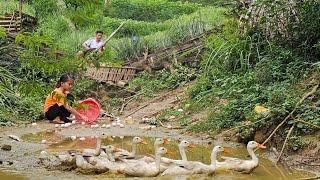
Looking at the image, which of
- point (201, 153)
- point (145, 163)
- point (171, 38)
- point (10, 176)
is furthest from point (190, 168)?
point (171, 38)

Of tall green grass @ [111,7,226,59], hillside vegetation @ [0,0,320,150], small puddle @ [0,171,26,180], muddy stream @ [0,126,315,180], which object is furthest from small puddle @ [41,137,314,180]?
tall green grass @ [111,7,226,59]

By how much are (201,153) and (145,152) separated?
95 centimetres

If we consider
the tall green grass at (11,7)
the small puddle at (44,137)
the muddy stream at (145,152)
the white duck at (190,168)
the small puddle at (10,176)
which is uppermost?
the tall green grass at (11,7)

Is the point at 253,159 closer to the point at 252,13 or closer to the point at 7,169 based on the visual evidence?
the point at 7,169

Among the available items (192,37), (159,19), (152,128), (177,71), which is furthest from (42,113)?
(159,19)

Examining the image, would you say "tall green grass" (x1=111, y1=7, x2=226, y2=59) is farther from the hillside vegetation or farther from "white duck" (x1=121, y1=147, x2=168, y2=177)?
"white duck" (x1=121, y1=147, x2=168, y2=177)

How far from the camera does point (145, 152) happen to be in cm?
1168

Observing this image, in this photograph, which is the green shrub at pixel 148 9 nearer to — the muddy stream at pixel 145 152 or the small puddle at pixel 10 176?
the muddy stream at pixel 145 152

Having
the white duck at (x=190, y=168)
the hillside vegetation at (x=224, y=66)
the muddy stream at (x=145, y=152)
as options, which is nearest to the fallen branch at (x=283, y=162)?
the muddy stream at (x=145, y=152)

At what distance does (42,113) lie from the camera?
16.1 m

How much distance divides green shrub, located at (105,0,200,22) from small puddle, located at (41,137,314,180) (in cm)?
2078

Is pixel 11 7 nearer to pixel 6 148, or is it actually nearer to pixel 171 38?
pixel 171 38

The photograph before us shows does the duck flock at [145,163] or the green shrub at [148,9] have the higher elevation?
the duck flock at [145,163]

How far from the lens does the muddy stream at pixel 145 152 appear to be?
31.5ft
